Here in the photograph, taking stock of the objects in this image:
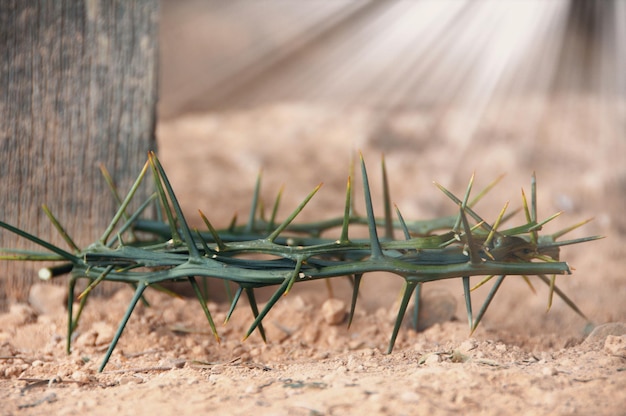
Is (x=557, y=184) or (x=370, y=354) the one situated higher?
(x=557, y=184)

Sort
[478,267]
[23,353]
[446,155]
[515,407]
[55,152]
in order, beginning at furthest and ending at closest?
[446,155]
[55,152]
[23,353]
[478,267]
[515,407]

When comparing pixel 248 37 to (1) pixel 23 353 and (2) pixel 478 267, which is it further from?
(2) pixel 478 267

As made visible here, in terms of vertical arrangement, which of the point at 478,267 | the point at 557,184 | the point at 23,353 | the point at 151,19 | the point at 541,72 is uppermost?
the point at 541,72

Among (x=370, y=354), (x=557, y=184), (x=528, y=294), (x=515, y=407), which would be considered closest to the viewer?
(x=515, y=407)

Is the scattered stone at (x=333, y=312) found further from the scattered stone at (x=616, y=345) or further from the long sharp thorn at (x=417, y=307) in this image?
the scattered stone at (x=616, y=345)

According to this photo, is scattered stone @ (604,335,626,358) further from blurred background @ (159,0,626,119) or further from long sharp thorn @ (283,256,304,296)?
blurred background @ (159,0,626,119)

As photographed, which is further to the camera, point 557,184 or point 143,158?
point 557,184

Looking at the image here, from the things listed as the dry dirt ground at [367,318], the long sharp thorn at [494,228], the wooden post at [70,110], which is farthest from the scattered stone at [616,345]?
the wooden post at [70,110]

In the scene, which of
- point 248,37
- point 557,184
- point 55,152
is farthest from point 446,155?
point 55,152
